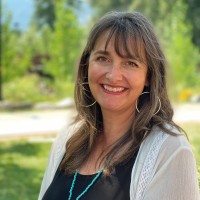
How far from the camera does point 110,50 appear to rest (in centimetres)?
210

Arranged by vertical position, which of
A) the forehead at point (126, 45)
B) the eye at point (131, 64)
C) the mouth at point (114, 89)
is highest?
the forehead at point (126, 45)

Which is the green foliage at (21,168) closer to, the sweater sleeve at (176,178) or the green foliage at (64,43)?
the sweater sleeve at (176,178)

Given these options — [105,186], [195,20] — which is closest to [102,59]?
[105,186]

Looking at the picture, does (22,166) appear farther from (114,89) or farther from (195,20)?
(195,20)

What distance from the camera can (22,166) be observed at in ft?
23.9

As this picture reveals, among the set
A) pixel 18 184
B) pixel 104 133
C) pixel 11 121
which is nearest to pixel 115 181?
pixel 104 133

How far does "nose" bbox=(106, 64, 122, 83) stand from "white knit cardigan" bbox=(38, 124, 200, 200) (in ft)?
0.94

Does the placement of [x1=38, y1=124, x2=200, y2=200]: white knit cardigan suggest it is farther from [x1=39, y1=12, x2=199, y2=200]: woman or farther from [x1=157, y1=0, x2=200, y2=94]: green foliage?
[x1=157, y1=0, x2=200, y2=94]: green foliage

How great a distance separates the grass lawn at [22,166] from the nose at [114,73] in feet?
7.34

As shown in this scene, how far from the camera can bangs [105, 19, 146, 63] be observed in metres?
2.05

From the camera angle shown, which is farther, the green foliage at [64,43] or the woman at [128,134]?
the green foliage at [64,43]

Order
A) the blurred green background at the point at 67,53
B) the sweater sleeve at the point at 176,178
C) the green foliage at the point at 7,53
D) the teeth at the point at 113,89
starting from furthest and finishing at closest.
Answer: the blurred green background at the point at 67,53 → the green foliage at the point at 7,53 → the teeth at the point at 113,89 → the sweater sleeve at the point at 176,178

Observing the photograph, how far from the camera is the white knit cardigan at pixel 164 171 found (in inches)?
72.4

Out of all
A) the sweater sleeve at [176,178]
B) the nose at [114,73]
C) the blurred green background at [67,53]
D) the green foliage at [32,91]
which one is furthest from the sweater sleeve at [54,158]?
the green foliage at [32,91]
